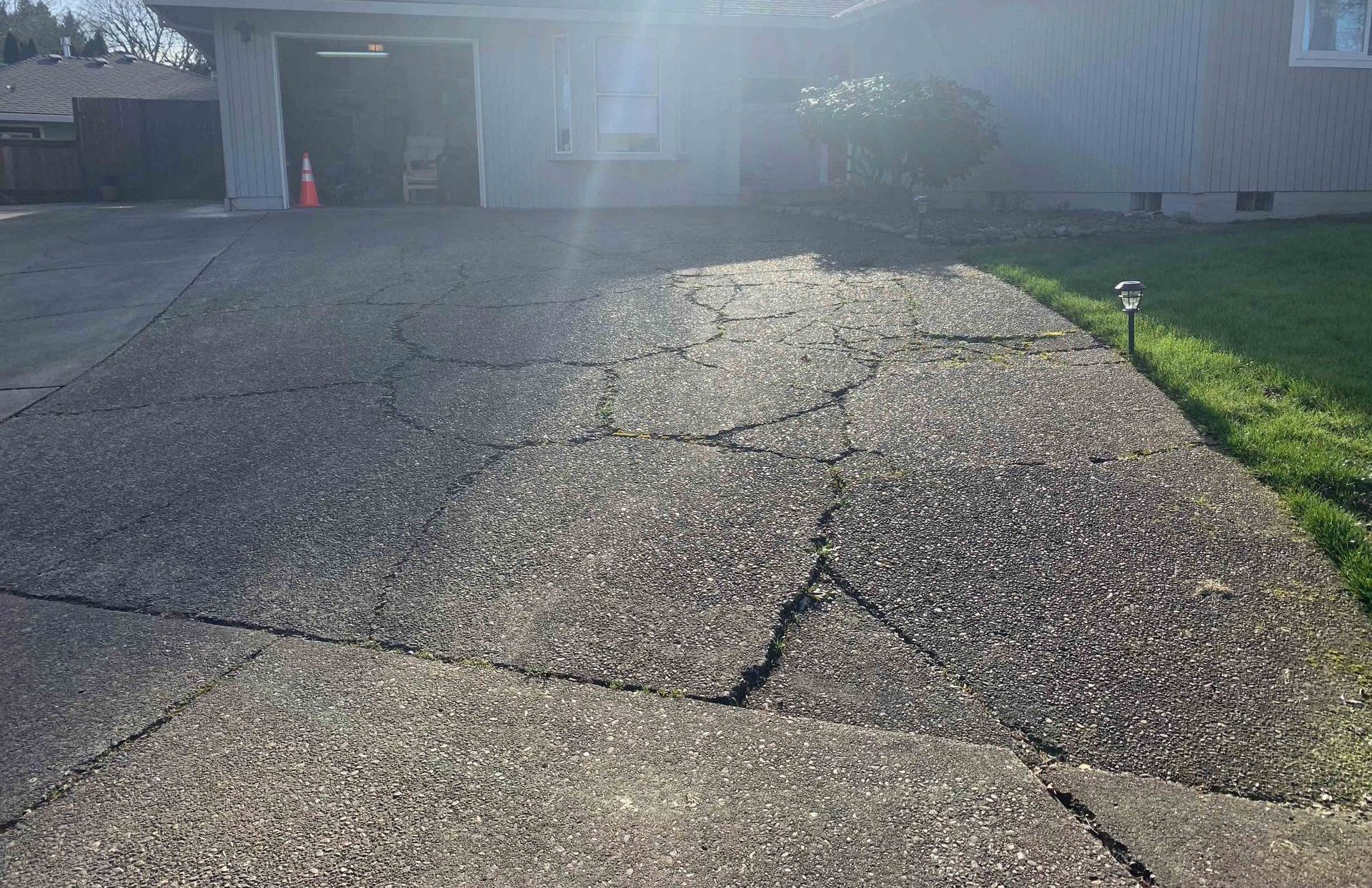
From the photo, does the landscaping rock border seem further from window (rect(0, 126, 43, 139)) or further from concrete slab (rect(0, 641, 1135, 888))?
window (rect(0, 126, 43, 139))

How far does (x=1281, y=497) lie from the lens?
435 cm

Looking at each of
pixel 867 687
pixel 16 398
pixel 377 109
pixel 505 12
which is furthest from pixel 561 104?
pixel 867 687

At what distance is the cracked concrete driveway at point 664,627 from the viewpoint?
2672mm

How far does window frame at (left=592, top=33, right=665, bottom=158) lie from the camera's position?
1617 cm

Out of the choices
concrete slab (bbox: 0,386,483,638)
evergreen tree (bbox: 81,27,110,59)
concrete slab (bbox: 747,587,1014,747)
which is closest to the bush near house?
concrete slab (bbox: 0,386,483,638)

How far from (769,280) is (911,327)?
2078mm

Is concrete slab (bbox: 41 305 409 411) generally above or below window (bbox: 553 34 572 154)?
below

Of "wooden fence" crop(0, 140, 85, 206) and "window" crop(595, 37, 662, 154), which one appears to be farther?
"wooden fence" crop(0, 140, 85, 206)

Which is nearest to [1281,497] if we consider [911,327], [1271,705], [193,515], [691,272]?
[1271,705]

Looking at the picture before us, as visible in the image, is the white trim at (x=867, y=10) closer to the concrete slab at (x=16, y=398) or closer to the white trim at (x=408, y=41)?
the white trim at (x=408, y=41)

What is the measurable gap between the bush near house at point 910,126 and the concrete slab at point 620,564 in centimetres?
885

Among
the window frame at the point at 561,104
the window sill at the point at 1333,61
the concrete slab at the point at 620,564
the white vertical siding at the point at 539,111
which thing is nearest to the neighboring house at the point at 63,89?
the white vertical siding at the point at 539,111

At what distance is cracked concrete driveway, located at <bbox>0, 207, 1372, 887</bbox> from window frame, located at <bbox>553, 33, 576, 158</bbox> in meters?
10.1

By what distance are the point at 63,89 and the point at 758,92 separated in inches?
730
